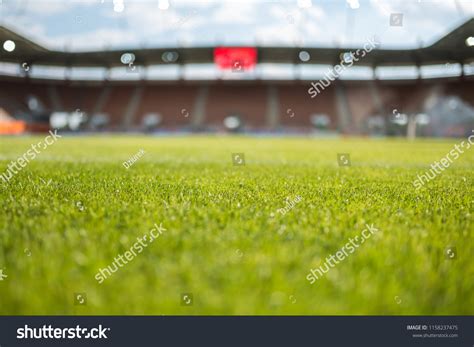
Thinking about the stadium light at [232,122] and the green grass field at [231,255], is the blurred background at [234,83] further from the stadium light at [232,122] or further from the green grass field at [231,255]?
the green grass field at [231,255]

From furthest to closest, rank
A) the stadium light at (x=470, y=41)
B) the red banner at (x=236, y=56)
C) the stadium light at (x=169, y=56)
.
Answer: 1. the red banner at (x=236, y=56)
2. the stadium light at (x=169, y=56)
3. the stadium light at (x=470, y=41)

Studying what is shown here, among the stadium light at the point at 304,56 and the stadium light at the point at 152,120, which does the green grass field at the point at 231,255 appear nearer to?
the stadium light at the point at 304,56

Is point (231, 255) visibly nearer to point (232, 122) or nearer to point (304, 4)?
point (304, 4)

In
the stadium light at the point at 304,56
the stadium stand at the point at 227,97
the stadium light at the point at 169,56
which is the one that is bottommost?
the stadium stand at the point at 227,97

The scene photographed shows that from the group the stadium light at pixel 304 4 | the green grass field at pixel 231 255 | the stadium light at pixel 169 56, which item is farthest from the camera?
the stadium light at pixel 169 56

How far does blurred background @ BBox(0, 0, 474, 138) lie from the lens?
35.1 m

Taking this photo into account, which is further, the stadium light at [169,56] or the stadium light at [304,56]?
the stadium light at [169,56]

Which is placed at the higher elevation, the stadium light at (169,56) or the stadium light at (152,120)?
the stadium light at (169,56)

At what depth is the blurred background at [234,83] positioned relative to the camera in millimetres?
35125

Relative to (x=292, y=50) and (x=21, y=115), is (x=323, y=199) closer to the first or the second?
(x=292, y=50)

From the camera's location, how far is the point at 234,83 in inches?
1657

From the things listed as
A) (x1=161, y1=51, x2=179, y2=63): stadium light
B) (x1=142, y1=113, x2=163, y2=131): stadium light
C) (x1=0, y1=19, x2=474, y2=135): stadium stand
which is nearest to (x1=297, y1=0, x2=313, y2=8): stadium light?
(x1=0, y1=19, x2=474, y2=135): stadium stand

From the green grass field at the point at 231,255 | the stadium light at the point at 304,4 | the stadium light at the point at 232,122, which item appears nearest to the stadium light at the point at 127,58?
the stadium light at the point at 232,122

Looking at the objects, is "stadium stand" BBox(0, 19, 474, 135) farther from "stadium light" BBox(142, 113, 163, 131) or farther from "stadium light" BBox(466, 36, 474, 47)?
"stadium light" BBox(466, 36, 474, 47)
